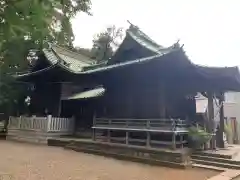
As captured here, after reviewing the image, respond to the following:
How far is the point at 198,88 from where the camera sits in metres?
11.5

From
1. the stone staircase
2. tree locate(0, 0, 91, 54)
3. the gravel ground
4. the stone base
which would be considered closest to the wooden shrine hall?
the stone base

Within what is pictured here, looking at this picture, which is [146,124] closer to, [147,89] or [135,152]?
[135,152]

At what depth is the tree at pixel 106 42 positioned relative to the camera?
37.8 meters

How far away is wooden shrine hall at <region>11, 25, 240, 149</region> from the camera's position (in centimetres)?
1023

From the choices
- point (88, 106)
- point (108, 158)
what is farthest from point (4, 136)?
point (108, 158)

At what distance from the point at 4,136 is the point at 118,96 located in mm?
8819

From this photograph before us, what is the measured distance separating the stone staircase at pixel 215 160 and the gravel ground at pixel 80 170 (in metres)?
0.88

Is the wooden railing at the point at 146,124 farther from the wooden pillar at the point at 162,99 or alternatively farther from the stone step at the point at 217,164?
the stone step at the point at 217,164

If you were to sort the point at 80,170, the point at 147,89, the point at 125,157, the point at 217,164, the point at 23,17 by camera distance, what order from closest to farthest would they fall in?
1. the point at 23,17
2. the point at 80,170
3. the point at 217,164
4. the point at 125,157
5. the point at 147,89

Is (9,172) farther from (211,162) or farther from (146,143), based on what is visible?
(211,162)

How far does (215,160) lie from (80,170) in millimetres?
4781

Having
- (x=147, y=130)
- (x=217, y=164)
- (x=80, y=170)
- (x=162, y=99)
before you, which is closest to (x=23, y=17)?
Answer: (x=80, y=170)

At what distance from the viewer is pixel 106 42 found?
3897 centimetres

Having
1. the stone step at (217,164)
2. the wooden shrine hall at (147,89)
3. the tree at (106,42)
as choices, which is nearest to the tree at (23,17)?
the wooden shrine hall at (147,89)
